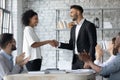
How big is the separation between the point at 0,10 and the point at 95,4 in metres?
2.22

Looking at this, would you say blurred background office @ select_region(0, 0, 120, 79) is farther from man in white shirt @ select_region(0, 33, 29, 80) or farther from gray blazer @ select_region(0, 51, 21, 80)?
gray blazer @ select_region(0, 51, 21, 80)

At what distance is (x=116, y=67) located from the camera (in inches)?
111

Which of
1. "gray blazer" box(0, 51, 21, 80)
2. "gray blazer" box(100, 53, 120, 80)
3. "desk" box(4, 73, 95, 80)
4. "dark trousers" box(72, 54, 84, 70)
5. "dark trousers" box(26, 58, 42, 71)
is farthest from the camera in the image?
"dark trousers" box(26, 58, 42, 71)

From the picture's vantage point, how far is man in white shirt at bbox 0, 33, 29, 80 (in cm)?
301

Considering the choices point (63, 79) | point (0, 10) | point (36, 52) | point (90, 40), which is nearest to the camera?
point (63, 79)

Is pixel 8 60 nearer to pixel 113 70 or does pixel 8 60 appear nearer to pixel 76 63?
pixel 76 63

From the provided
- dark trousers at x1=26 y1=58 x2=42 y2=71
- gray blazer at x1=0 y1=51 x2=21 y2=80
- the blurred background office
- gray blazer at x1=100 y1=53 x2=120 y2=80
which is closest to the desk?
gray blazer at x1=100 y1=53 x2=120 y2=80

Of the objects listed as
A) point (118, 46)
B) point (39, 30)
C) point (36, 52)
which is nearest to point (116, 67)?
point (118, 46)

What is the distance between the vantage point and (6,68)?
9.95 ft

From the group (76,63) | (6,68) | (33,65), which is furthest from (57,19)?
(6,68)

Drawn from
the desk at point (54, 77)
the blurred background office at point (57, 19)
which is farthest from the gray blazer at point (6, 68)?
the blurred background office at point (57, 19)

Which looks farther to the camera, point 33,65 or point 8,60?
point 33,65

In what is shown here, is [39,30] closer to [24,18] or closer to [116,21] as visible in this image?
[116,21]

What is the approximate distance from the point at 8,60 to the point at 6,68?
0.19m
